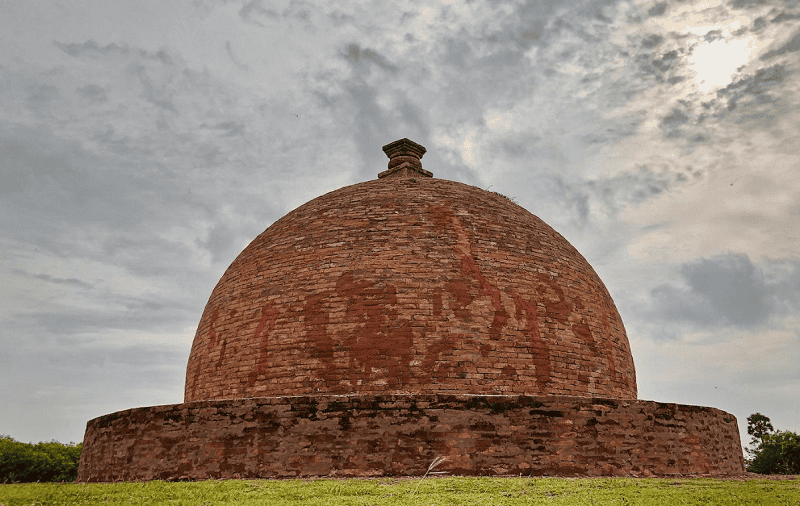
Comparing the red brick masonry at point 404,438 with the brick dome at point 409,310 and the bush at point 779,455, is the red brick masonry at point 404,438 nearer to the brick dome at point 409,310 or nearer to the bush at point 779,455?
the brick dome at point 409,310

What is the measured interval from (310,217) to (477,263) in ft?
10.8

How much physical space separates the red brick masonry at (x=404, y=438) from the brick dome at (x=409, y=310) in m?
1.12

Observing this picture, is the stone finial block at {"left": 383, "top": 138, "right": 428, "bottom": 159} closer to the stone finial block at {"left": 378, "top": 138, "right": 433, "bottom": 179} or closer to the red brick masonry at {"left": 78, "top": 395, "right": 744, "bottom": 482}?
the stone finial block at {"left": 378, "top": 138, "right": 433, "bottom": 179}

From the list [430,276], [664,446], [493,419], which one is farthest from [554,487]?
[430,276]

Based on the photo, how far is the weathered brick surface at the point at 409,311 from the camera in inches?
321

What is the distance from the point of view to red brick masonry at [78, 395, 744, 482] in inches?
261

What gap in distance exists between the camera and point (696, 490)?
572 cm

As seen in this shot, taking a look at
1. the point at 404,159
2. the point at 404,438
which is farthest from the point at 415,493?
the point at 404,159

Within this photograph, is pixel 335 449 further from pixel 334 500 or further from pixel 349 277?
pixel 349 277

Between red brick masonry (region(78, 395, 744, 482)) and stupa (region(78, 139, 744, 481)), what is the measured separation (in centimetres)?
2

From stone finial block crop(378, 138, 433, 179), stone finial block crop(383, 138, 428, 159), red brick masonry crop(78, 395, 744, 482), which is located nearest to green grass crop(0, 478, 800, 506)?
red brick masonry crop(78, 395, 744, 482)

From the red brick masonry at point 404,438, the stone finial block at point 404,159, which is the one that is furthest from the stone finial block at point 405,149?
the red brick masonry at point 404,438

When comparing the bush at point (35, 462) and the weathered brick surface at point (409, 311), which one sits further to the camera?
the bush at point (35, 462)

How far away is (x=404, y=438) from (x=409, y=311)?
2.17m
